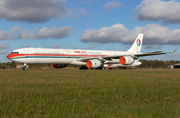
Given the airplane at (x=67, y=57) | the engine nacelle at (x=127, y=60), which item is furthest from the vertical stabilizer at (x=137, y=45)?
the engine nacelle at (x=127, y=60)

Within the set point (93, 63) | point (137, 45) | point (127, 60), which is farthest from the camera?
point (137, 45)

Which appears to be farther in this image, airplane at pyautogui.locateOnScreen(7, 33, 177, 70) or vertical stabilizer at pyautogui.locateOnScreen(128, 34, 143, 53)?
vertical stabilizer at pyautogui.locateOnScreen(128, 34, 143, 53)

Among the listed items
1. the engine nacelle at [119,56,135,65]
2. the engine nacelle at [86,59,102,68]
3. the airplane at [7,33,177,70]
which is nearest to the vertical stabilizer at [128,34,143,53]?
the airplane at [7,33,177,70]

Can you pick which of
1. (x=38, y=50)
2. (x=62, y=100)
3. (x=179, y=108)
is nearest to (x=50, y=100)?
(x=62, y=100)

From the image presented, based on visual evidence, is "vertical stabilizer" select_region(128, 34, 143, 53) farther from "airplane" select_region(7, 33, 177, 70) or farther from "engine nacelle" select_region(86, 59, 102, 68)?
"engine nacelle" select_region(86, 59, 102, 68)

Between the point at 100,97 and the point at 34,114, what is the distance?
3.00 m

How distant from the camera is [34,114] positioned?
5.38 m

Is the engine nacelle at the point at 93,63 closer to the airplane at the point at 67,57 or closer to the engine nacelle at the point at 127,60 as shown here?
the airplane at the point at 67,57

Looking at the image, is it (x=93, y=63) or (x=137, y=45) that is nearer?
(x=93, y=63)

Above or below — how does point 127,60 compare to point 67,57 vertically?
below

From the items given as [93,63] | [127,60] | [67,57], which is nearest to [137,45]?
[127,60]

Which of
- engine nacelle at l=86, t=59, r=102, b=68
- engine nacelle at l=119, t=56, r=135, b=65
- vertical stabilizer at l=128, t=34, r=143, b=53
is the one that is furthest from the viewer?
vertical stabilizer at l=128, t=34, r=143, b=53

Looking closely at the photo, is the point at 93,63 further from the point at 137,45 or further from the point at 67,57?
the point at 137,45

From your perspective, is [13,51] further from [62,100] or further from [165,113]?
[165,113]
